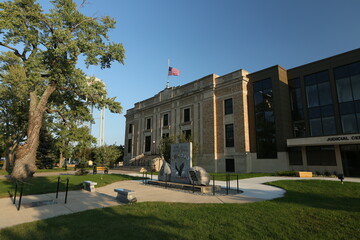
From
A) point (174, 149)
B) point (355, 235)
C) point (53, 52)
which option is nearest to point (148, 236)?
point (355, 235)

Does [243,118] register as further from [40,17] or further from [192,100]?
[40,17]

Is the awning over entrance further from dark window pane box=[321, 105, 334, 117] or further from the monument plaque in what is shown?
the monument plaque

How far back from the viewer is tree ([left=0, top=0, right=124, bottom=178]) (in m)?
16.1

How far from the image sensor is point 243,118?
28.5 m

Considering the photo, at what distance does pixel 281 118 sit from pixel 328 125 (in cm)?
520

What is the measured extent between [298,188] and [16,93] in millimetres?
31685

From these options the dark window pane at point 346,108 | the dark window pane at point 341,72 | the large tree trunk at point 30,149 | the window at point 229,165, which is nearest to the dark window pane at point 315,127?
the dark window pane at point 346,108

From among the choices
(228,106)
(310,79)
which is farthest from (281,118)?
(228,106)

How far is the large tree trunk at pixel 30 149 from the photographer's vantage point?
16.4 metres

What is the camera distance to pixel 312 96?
26.3 m

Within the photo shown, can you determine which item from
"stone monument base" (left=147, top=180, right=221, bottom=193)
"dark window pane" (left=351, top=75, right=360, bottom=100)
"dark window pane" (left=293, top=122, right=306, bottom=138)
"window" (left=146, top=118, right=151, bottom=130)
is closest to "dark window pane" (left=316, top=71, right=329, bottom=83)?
"dark window pane" (left=351, top=75, right=360, bottom=100)

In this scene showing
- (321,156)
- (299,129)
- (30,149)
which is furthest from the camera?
(299,129)

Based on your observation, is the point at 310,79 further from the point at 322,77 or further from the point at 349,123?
the point at 349,123

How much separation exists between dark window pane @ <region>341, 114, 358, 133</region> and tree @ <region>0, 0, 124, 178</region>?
24.4 metres
